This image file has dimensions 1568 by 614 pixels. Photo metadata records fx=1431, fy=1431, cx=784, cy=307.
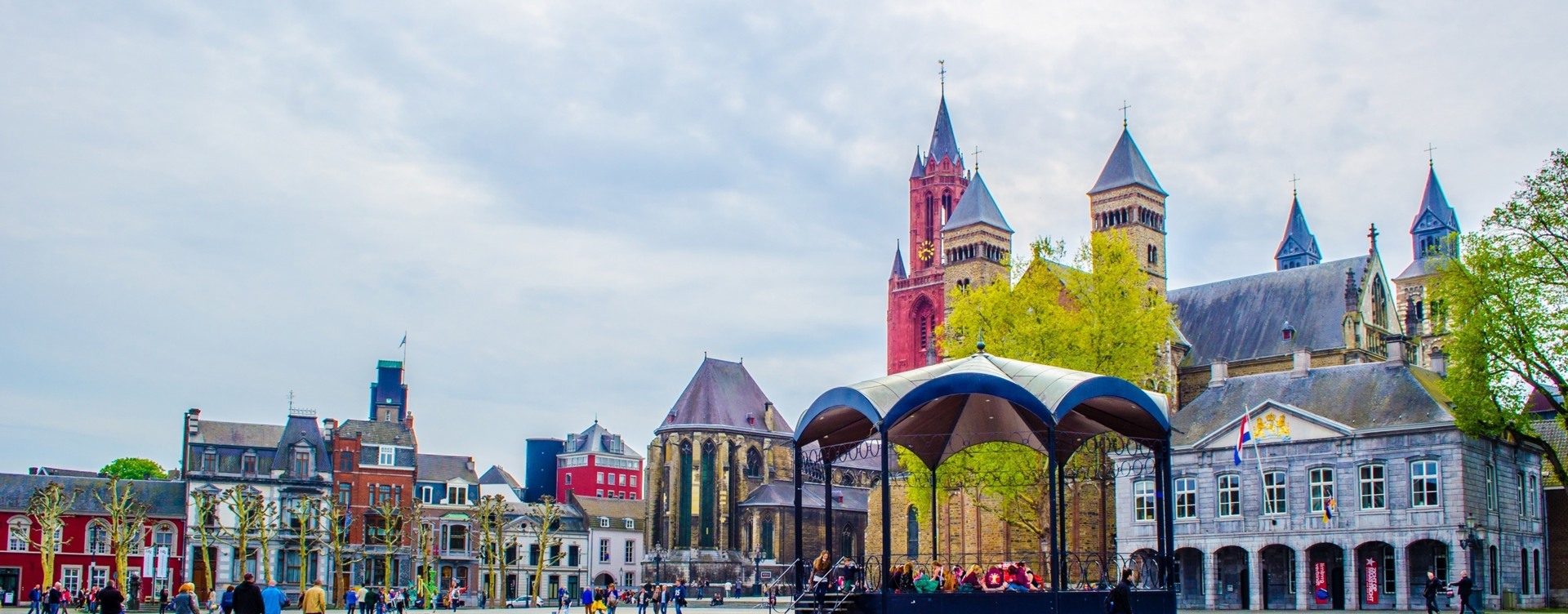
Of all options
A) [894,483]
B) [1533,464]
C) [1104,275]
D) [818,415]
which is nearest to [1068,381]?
[818,415]

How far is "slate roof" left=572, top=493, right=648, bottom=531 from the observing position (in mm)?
93338

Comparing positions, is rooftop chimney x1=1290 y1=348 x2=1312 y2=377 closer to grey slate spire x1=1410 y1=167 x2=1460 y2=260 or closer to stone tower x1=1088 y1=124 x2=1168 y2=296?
stone tower x1=1088 y1=124 x2=1168 y2=296

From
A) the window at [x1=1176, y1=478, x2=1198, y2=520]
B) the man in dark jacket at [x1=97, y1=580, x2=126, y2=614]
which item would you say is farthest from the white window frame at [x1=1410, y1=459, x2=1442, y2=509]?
the man in dark jacket at [x1=97, y1=580, x2=126, y2=614]

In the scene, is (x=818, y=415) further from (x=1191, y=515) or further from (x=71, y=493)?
(x=71, y=493)

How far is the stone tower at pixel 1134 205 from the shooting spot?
72.5 m

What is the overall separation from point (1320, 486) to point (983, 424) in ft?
65.4

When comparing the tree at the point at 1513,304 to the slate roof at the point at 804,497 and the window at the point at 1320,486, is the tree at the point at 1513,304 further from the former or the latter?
the slate roof at the point at 804,497

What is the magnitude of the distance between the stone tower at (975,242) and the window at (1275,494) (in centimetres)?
3253

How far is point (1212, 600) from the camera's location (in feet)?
157

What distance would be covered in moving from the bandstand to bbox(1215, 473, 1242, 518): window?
19317 millimetres

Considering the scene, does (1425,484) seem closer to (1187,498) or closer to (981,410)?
(1187,498)

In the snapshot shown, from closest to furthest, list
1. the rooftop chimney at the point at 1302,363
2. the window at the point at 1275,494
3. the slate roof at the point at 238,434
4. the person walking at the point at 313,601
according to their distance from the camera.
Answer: the person walking at the point at 313,601
the window at the point at 1275,494
the rooftop chimney at the point at 1302,363
the slate roof at the point at 238,434

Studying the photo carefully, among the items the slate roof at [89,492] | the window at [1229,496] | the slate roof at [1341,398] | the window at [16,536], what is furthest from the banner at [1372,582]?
the window at [16,536]

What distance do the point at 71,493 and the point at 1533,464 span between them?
206 ft
